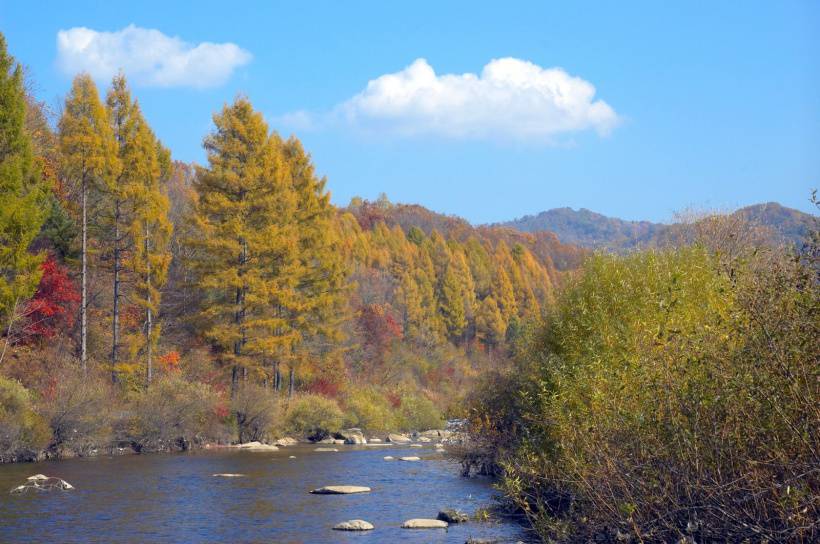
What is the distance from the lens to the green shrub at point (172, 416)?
35.1 meters

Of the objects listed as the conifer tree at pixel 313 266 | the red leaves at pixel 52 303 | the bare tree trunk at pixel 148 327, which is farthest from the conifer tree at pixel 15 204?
the conifer tree at pixel 313 266

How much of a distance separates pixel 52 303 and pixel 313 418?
12.8m

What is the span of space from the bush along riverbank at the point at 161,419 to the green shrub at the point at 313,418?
0.05 m

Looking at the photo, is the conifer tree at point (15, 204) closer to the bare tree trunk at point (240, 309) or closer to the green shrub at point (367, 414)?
the bare tree trunk at point (240, 309)

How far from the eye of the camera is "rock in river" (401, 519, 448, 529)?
1820 centimetres

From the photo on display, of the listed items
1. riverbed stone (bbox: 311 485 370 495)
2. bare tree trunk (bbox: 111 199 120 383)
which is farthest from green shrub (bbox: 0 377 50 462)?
riverbed stone (bbox: 311 485 370 495)

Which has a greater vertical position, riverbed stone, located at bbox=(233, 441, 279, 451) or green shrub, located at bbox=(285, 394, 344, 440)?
green shrub, located at bbox=(285, 394, 344, 440)

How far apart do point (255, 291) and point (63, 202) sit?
9914 millimetres

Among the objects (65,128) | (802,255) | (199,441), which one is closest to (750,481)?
(802,255)

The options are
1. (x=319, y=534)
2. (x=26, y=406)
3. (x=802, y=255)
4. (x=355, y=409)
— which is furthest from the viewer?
(x=355, y=409)

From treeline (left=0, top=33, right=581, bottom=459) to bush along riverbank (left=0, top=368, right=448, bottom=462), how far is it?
74mm

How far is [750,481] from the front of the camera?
8.84 meters

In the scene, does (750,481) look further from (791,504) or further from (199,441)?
(199,441)

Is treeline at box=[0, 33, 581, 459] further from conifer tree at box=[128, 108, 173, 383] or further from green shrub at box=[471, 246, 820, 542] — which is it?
green shrub at box=[471, 246, 820, 542]
